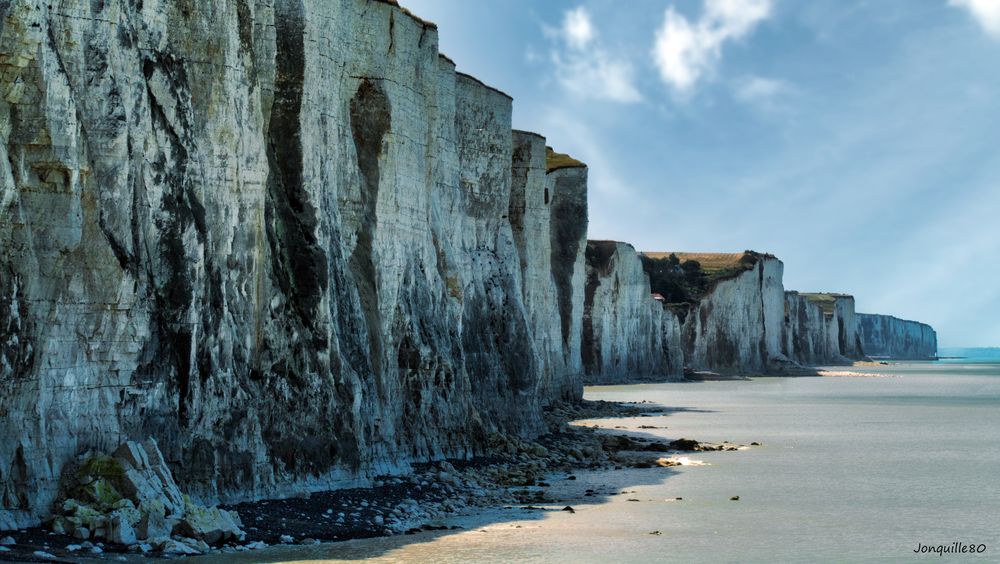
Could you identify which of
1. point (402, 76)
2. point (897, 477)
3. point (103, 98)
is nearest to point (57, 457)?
point (103, 98)

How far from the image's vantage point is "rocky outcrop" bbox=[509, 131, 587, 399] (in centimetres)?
4181

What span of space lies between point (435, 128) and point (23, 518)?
14.9 m

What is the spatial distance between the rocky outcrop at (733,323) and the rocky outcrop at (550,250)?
42.0 metres

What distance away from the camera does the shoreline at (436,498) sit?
1459cm

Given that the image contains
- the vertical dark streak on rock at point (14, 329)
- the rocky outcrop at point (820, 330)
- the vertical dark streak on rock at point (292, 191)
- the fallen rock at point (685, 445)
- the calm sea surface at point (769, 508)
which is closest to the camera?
the vertical dark streak on rock at point (14, 329)

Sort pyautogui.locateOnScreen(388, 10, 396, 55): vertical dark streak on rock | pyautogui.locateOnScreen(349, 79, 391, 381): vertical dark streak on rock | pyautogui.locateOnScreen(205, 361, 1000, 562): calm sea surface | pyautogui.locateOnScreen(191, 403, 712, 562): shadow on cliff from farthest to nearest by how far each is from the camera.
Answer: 1. pyautogui.locateOnScreen(388, 10, 396, 55): vertical dark streak on rock
2. pyautogui.locateOnScreen(349, 79, 391, 381): vertical dark streak on rock
3. pyautogui.locateOnScreen(205, 361, 1000, 562): calm sea surface
4. pyautogui.locateOnScreen(191, 403, 712, 562): shadow on cliff

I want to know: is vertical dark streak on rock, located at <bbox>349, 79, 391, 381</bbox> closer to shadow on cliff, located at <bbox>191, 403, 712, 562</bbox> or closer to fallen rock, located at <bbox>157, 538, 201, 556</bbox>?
shadow on cliff, located at <bbox>191, 403, 712, 562</bbox>

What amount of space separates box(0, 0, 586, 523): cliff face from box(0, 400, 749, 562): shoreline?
52cm

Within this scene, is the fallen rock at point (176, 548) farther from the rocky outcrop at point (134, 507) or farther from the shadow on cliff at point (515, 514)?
the shadow on cliff at point (515, 514)

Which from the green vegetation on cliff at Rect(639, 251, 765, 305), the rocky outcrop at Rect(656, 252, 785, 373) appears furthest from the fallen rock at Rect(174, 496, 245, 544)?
the rocky outcrop at Rect(656, 252, 785, 373)

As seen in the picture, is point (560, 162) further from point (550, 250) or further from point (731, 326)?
point (731, 326)

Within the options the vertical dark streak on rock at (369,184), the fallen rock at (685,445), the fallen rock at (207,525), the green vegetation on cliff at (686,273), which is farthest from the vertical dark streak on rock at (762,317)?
the fallen rock at (207,525)

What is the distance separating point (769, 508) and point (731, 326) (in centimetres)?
7811

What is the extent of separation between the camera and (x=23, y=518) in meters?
14.4
